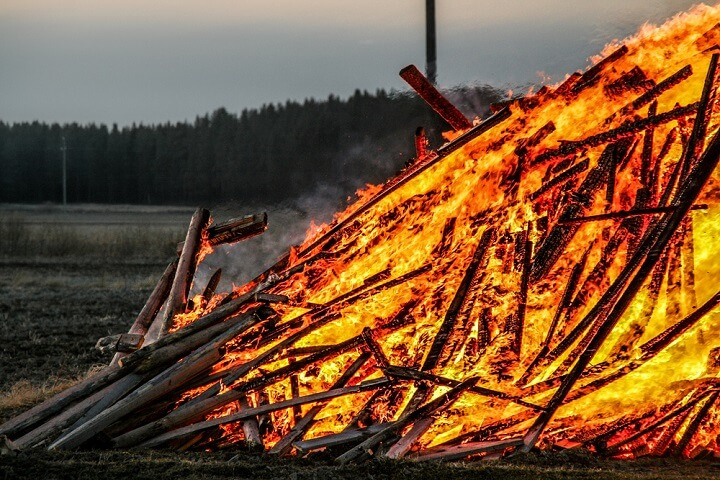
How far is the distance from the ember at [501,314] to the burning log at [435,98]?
70 cm

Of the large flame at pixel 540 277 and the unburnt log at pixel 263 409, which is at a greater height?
the large flame at pixel 540 277

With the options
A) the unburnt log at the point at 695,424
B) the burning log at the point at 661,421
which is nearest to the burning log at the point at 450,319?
the burning log at the point at 661,421

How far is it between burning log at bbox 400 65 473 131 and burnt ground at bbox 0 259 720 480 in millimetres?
3215

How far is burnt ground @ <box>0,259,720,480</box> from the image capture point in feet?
22.0

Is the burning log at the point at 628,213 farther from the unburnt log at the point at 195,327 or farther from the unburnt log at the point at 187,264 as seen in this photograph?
the unburnt log at the point at 187,264

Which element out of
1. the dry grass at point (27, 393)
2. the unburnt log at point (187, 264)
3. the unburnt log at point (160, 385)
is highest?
the unburnt log at point (187, 264)

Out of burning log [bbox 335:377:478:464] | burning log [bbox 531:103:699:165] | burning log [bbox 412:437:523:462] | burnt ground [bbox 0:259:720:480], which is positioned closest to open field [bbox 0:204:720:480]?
burnt ground [bbox 0:259:720:480]

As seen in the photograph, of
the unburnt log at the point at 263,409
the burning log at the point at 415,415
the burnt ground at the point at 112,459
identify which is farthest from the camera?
the unburnt log at the point at 263,409

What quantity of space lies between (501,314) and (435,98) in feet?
7.61

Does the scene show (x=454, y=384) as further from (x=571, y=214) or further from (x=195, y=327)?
(x=195, y=327)

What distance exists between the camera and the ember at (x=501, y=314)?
24.8ft

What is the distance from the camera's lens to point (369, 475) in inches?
261

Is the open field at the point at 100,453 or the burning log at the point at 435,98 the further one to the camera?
the burning log at the point at 435,98

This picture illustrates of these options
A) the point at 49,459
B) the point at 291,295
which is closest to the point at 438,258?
the point at 291,295
